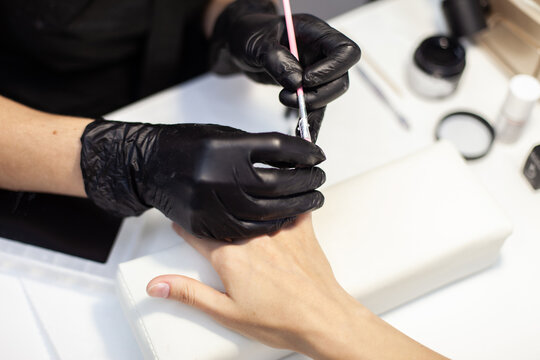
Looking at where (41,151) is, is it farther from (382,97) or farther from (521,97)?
(521,97)

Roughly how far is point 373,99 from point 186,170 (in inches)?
20.4

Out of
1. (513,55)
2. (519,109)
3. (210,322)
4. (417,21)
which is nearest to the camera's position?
(210,322)

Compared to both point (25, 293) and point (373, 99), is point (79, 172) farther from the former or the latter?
point (373, 99)

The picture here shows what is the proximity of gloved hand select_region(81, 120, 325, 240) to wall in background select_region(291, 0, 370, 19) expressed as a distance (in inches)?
16.8

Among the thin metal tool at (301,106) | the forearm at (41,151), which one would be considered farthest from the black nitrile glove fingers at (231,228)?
the forearm at (41,151)

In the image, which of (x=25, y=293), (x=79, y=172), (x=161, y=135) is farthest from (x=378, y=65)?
(x=25, y=293)

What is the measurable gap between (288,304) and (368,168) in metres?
0.39

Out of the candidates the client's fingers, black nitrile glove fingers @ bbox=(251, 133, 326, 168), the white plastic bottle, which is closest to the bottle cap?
the white plastic bottle

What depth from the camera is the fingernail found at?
0.67 metres

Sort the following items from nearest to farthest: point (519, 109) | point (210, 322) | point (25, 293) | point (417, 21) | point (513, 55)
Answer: point (210, 322) → point (25, 293) → point (519, 109) → point (513, 55) → point (417, 21)

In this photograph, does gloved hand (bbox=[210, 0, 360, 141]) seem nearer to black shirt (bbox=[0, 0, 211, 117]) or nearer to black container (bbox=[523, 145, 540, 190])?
black shirt (bbox=[0, 0, 211, 117])

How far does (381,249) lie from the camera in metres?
0.76

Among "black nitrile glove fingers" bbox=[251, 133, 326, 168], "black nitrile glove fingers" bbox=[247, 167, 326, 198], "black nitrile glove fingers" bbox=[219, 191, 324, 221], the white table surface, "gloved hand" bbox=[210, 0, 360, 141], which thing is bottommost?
the white table surface

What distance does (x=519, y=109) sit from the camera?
3.06ft
